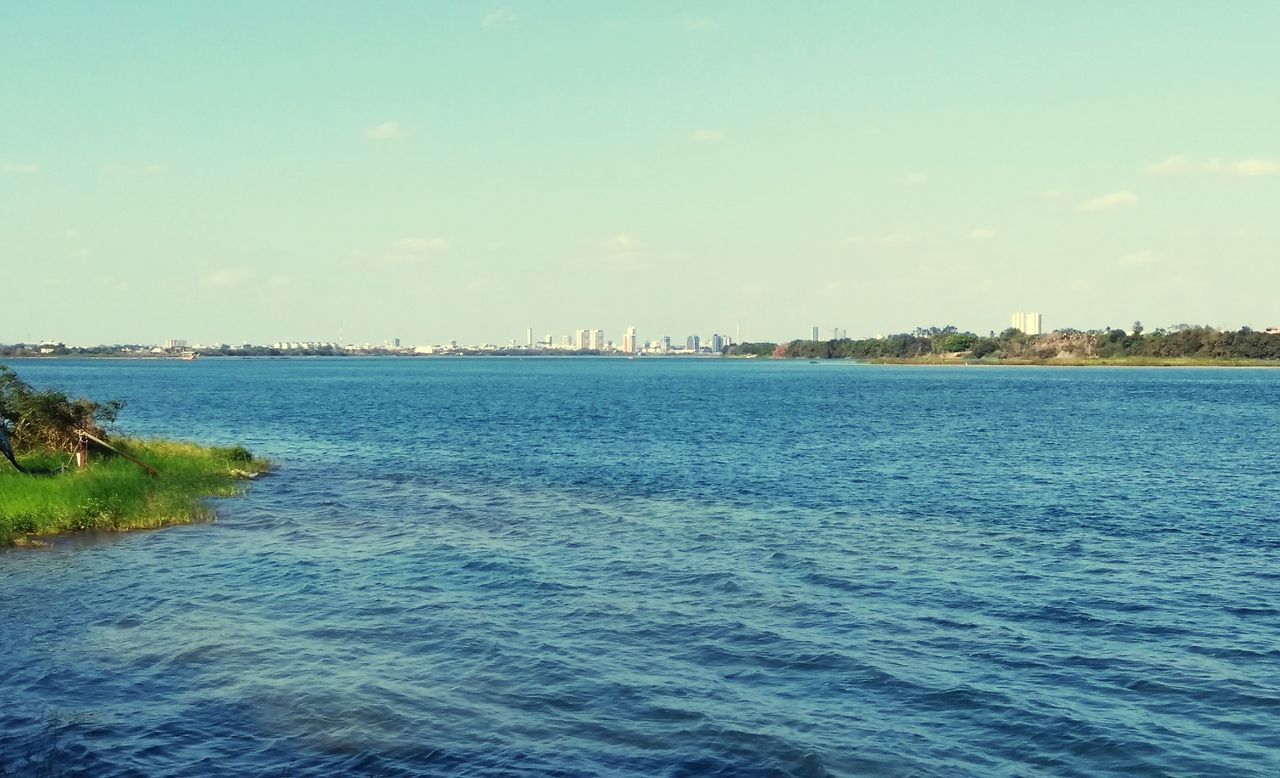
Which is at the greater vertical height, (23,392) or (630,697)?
(23,392)

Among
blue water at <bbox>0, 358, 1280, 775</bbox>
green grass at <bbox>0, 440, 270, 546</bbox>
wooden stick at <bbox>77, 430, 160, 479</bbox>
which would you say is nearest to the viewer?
blue water at <bbox>0, 358, 1280, 775</bbox>

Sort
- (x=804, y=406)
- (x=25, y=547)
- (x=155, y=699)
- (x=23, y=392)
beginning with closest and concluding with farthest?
1. (x=155, y=699)
2. (x=25, y=547)
3. (x=23, y=392)
4. (x=804, y=406)

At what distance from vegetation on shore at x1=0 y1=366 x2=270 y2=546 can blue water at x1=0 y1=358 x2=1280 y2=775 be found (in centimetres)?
207

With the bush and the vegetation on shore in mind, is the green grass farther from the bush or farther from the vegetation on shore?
the bush

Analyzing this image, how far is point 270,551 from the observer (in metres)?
36.0

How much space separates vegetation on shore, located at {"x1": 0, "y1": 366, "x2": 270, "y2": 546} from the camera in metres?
38.6

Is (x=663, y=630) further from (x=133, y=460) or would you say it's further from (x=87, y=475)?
(x=133, y=460)

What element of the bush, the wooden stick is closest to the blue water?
the wooden stick

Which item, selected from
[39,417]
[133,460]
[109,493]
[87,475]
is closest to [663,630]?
[109,493]

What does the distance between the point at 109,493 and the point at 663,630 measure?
28.0 meters

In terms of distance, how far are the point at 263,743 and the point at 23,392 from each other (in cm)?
3814

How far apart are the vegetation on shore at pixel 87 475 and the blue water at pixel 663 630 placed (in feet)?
6.78

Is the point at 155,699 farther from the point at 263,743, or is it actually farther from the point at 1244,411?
the point at 1244,411

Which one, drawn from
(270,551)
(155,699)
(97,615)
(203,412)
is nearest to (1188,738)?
(155,699)
